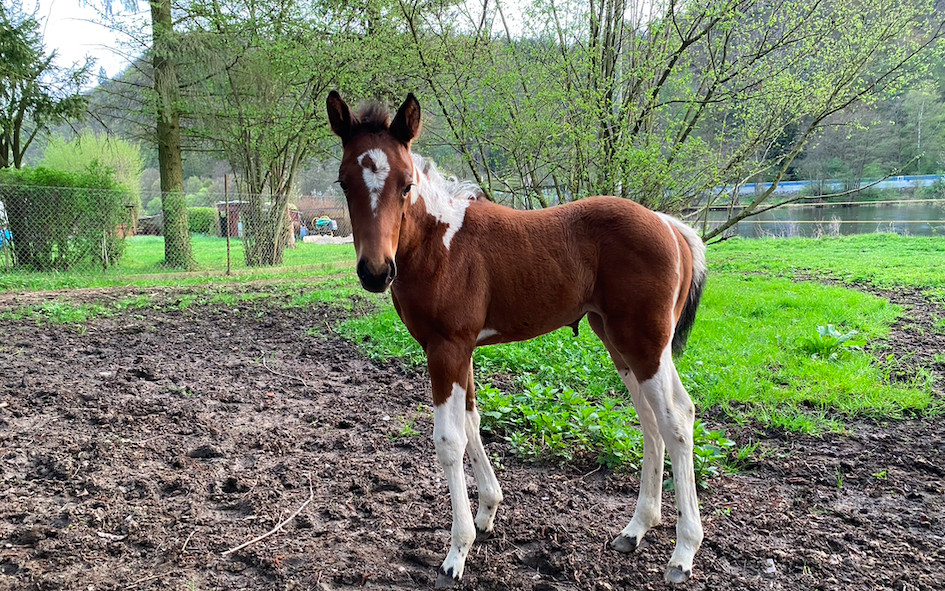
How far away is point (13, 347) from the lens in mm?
5488

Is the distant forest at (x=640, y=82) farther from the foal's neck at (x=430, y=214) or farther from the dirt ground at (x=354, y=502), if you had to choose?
the foal's neck at (x=430, y=214)

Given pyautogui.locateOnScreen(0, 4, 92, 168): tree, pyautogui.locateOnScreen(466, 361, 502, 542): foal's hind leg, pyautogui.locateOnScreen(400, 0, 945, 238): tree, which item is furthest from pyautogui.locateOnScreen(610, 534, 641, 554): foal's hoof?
pyautogui.locateOnScreen(0, 4, 92, 168): tree

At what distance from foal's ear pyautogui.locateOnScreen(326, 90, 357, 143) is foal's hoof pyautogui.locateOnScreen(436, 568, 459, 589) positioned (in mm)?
1858

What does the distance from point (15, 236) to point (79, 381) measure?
8.57 m

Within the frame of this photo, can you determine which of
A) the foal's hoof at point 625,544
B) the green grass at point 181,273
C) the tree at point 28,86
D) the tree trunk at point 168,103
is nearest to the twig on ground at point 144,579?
the foal's hoof at point 625,544

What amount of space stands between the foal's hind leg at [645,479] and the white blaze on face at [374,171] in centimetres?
133

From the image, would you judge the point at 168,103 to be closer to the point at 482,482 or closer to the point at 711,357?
the point at 711,357

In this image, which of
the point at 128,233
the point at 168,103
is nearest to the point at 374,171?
the point at 128,233

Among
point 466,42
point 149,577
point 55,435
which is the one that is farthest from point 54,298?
point 149,577

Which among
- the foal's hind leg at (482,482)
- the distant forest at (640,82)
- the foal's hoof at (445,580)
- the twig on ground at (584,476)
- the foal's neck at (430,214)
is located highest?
the distant forest at (640,82)

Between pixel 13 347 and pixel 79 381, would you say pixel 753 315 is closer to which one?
pixel 79 381

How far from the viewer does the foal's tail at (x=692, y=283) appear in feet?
8.91

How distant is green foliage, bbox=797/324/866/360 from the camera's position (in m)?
4.94

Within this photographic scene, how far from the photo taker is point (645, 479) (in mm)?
2564
